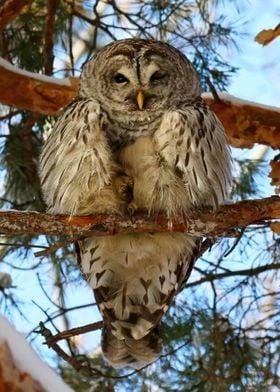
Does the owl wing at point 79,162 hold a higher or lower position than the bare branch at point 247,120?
lower

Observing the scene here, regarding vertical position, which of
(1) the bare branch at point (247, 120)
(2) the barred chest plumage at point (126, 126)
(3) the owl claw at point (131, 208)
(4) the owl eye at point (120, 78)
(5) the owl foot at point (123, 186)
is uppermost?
(1) the bare branch at point (247, 120)

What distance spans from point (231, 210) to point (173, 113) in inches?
14.3

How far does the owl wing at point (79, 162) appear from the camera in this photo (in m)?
2.16

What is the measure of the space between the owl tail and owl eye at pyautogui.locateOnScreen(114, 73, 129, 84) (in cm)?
76

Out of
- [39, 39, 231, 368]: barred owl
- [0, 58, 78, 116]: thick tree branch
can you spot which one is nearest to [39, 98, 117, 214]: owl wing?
[39, 39, 231, 368]: barred owl

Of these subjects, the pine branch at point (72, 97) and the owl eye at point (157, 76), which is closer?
the owl eye at point (157, 76)

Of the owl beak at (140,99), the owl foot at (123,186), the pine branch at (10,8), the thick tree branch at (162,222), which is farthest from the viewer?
the pine branch at (10,8)

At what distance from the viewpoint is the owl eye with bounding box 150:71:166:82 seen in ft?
8.18

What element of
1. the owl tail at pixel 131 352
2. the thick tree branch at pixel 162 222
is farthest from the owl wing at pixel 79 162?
the owl tail at pixel 131 352

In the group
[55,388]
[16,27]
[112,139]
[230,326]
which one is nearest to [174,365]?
[230,326]

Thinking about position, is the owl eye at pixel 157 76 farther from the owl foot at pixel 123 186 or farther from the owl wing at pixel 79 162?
the owl foot at pixel 123 186

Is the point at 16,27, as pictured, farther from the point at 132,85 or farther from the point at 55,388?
the point at 55,388

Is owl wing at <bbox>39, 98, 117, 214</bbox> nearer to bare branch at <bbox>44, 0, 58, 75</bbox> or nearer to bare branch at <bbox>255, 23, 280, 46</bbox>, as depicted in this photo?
bare branch at <bbox>255, 23, 280, 46</bbox>

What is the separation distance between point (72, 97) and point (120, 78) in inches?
26.5
